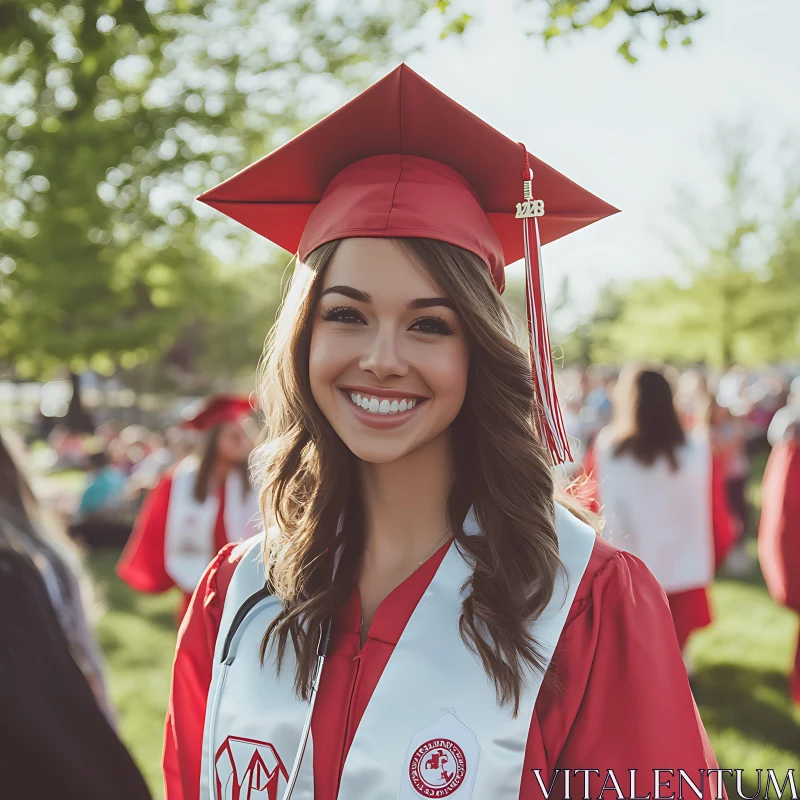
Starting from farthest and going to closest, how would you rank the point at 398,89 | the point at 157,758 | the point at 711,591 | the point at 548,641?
the point at 711,591, the point at 157,758, the point at 398,89, the point at 548,641

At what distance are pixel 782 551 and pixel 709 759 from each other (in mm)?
3271

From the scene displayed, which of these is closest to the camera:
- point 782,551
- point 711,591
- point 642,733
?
point 642,733

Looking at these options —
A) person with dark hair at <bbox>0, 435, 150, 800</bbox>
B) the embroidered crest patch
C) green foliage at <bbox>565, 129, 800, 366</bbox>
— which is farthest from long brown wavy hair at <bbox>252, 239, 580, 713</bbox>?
green foliage at <bbox>565, 129, 800, 366</bbox>

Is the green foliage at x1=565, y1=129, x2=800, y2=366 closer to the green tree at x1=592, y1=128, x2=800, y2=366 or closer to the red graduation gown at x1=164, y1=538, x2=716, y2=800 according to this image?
the green tree at x1=592, y1=128, x2=800, y2=366

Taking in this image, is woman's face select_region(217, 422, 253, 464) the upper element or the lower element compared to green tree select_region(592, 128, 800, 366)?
lower

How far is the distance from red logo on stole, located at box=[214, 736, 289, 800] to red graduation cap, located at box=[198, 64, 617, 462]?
0.86 metres

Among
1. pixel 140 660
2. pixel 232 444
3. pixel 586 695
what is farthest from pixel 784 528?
pixel 140 660

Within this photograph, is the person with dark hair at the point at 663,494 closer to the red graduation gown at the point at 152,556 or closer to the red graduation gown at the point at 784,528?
the red graduation gown at the point at 784,528

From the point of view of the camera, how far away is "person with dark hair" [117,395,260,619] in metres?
4.88

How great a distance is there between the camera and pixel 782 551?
15.1ft

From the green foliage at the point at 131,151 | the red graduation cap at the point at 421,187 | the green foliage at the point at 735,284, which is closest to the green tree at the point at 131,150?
the green foliage at the point at 131,151

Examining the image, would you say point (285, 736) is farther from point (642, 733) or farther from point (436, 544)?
point (642, 733)

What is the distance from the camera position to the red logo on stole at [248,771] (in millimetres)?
1676

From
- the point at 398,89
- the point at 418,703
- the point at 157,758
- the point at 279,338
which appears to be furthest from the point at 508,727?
the point at 157,758
